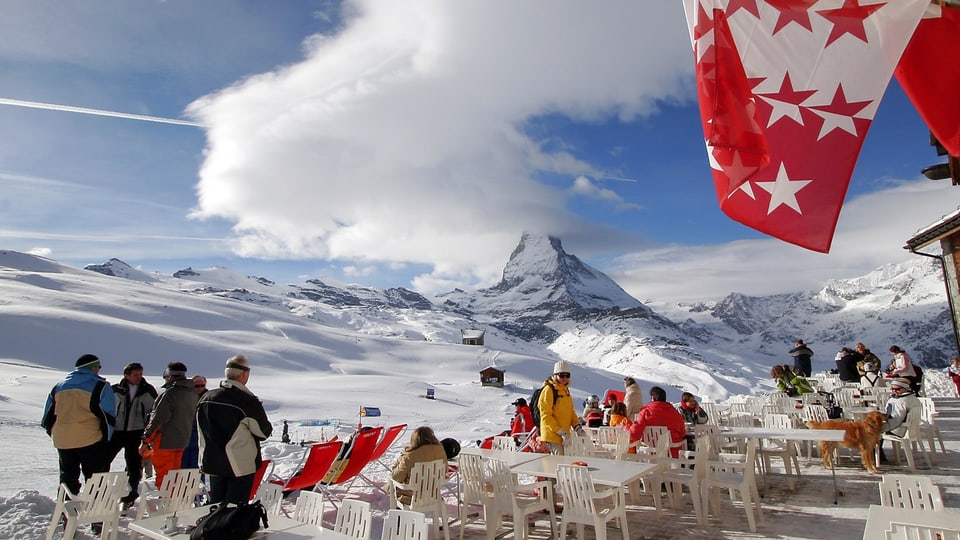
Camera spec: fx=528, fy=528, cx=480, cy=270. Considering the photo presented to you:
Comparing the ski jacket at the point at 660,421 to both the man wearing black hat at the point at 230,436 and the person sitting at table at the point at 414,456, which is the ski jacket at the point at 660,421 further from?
the man wearing black hat at the point at 230,436

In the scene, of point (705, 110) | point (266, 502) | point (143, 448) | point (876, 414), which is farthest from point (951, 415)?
point (143, 448)

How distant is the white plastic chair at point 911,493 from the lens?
3.31 meters

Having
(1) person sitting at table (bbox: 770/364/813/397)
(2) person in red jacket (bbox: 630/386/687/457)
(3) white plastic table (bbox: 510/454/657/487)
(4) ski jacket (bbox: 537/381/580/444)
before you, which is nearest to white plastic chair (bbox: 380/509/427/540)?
(3) white plastic table (bbox: 510/454/657/487)

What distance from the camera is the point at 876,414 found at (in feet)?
21.3

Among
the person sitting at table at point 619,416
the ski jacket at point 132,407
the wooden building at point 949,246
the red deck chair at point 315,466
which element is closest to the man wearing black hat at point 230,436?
the red deck chair at point 315,466

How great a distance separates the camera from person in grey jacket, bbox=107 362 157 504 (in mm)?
5574

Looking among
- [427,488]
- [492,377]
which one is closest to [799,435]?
[427,488]

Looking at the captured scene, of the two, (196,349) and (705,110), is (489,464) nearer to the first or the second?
(705,110)

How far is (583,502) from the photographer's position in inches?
169

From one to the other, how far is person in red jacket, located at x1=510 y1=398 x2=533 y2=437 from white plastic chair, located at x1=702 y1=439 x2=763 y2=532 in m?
3.76

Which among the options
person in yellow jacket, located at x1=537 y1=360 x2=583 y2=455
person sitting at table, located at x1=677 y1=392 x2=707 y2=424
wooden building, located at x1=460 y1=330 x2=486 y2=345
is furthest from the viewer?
wooden building, located at x1=460 y1=330 x2=486 y2=345

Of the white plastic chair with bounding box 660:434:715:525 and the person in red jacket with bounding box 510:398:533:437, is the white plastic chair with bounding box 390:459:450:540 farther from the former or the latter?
the person in red jacket with bounding box 510:398:533:437

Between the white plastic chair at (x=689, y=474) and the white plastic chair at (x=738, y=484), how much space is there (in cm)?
7

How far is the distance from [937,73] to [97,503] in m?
6.27
